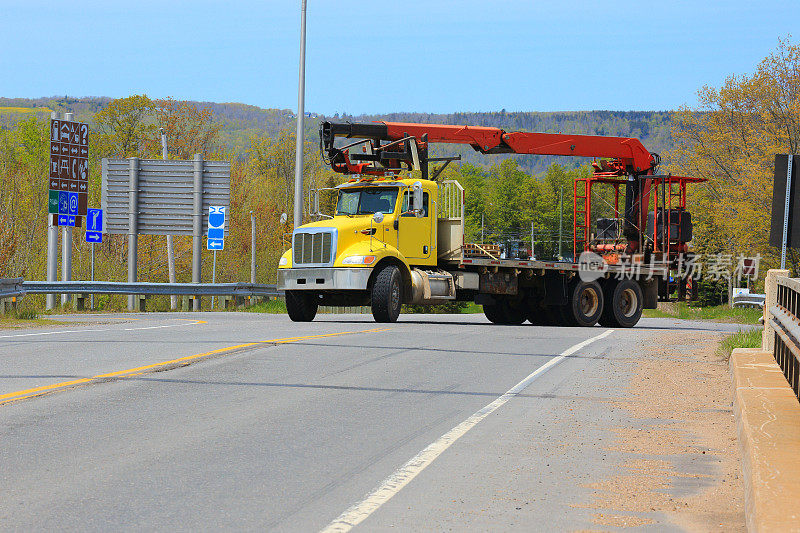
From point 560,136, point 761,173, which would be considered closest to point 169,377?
point 560,136

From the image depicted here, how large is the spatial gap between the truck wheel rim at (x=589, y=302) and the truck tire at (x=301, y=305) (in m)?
6.86

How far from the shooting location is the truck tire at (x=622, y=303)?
2522cm

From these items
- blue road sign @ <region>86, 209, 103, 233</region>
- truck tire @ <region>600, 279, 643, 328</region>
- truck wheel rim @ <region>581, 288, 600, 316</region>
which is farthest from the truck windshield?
blue road sign @ <region>86, 209, 103, 233</region>

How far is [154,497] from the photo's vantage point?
5836 mm

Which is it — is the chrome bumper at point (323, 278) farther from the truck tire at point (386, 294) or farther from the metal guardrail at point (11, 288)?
the metal guardrail at point (11, 288)

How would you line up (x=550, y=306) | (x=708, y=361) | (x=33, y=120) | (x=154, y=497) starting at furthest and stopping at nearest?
(x=33, y=120) → (x=550, y=306) → (x=708, y=361) → (x=154, y=497)

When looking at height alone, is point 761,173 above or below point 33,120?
below

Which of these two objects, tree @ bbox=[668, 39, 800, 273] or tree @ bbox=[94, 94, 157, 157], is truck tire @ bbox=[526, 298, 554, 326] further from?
tree @ bbox=[94, 94, 157, 157]

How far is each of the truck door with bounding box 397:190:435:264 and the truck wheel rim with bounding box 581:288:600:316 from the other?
4702 millimetres

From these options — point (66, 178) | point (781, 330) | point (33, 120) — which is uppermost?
point (33, 120)

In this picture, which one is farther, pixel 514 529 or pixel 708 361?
pixel 708 361

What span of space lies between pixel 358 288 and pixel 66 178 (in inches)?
531

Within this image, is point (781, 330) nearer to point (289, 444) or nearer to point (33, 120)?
point (289, 444)

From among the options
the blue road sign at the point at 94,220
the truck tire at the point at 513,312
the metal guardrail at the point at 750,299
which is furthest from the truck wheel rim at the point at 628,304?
the blue road sign at the point at 94,220
